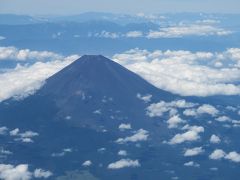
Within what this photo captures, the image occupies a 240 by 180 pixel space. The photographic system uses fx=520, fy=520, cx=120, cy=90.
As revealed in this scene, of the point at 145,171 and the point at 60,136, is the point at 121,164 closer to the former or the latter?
the point at 145,171

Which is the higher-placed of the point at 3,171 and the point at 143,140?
the point at 143,140

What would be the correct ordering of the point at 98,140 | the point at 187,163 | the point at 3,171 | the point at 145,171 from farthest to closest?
the point at 98,140, the point at 187,163, the point at 145,171, the point at 3,171

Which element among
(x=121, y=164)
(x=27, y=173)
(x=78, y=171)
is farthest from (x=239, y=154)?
(x=27, y=173)

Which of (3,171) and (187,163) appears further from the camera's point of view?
(187,163)

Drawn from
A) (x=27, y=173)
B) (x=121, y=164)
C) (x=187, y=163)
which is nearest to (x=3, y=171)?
(x=27, y=173)

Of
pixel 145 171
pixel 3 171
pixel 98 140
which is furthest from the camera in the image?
pixel 98 140

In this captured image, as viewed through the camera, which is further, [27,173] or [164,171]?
[164,171]

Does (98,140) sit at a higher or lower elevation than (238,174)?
higher

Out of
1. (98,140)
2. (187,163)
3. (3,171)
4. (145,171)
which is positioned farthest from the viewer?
(98,140)

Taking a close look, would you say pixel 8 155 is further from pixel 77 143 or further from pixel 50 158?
pixel 77 143
